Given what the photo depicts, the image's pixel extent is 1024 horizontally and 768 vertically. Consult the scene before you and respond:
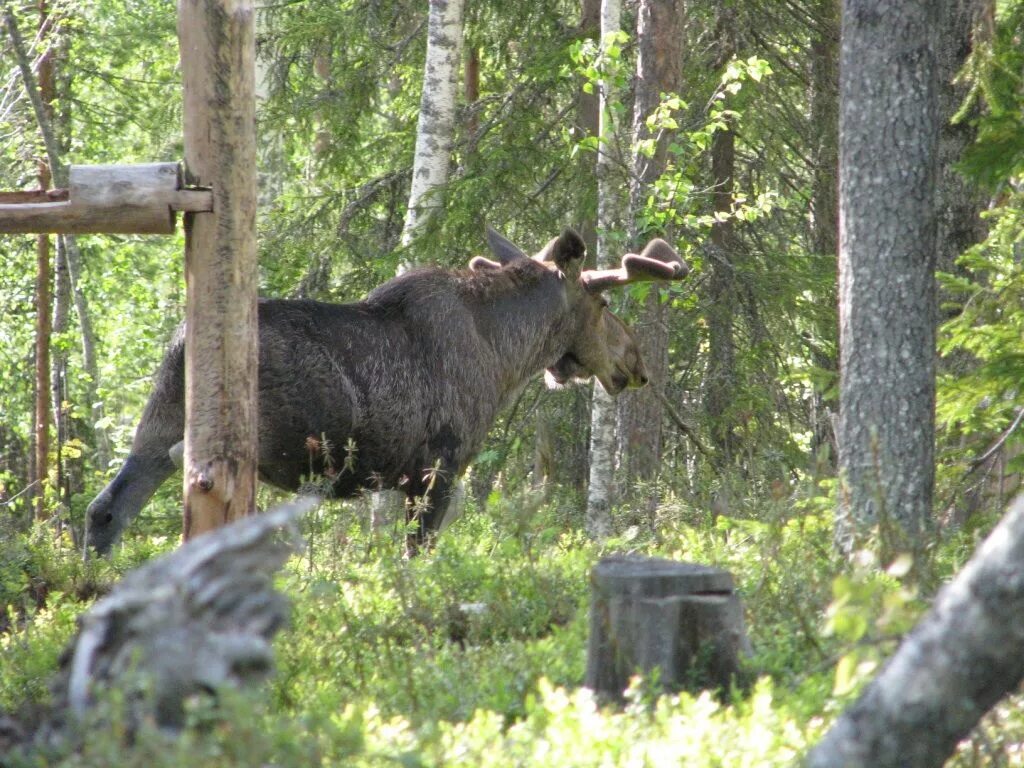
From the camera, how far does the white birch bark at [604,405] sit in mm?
11133

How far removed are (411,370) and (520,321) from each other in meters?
1.41

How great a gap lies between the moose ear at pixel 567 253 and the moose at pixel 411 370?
13 mm

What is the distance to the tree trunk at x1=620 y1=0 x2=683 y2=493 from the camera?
11.4m

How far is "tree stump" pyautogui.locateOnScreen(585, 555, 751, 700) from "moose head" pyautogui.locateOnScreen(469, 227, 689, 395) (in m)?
5.65

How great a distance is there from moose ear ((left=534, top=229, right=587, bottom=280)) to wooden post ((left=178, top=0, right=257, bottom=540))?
13.3 ft

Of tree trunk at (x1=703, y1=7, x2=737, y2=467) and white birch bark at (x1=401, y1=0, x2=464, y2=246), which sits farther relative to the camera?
tree trunk at (x1=703, y1=7, x2=737, y2=467)

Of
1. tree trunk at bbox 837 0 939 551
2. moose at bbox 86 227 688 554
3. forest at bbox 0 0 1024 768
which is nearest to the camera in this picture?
forest at bbox 0 0 1024 768

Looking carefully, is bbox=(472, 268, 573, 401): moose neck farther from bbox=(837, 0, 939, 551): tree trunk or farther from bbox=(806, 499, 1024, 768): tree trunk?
bbox=(806, 499, 1024, 768): tree trunk

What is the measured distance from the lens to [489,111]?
1622 centimetres

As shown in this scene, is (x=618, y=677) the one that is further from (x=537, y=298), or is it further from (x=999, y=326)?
(x=537, y=298)

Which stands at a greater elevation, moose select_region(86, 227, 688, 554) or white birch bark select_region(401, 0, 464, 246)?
white birch bark select_region(401, 0, 464, 246)

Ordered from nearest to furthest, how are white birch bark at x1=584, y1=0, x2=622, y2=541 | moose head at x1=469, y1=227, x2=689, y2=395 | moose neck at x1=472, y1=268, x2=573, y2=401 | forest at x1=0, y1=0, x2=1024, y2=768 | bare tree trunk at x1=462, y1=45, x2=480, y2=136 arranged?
1. forest at x1=0, y1=0, x2=1024, y2=768
2. moose neck at x1=472, y1=268, x2=573, y2=401
3. moose head at x1=469, y1=227, x2=689, y2=395
4. white birch bark at x1=584, y1=0, x2=622, y2=541
5. bare tree trunk at x1=462, y1=45, x2=480, y2=136

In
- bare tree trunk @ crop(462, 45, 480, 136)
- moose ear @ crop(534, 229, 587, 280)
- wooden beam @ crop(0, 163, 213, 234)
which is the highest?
bare tree trunk @ crop(462, 45, 480, 136)

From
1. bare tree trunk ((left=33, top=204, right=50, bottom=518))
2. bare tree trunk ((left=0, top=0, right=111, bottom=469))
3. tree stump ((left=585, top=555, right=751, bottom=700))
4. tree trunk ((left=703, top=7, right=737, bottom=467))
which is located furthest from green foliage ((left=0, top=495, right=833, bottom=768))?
bare tree trunk ((left=0, top=0, right=111, bottom=469))
